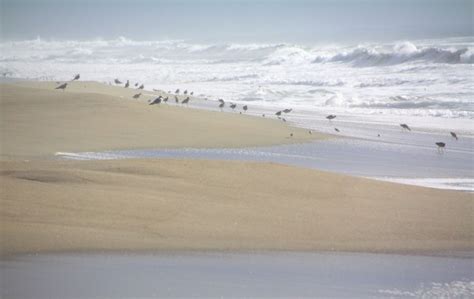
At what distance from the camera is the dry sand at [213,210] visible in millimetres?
6293

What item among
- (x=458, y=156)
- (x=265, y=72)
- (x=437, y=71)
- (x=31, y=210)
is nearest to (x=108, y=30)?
(x=265, y=72)

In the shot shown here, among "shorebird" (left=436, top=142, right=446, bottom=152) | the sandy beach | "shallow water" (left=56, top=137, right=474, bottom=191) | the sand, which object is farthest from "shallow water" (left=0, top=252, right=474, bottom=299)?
"shorebird" (left=436, top=142, right=446, bottom=152)

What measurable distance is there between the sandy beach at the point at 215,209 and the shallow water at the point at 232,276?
261 millimetres

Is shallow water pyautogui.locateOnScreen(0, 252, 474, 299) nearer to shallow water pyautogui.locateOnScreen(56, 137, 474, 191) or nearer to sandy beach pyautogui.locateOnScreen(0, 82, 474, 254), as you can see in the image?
sandy beach pyautogui.locateOnScreen(0, 82, 474, 254)

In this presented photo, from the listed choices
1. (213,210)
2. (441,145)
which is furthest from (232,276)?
(441,145)

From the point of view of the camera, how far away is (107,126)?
13.3m

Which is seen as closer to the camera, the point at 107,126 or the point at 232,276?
the point at 232,276

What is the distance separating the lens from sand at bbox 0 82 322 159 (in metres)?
11.7

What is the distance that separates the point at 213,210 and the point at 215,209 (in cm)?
4

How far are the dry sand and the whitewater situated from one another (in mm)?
2361

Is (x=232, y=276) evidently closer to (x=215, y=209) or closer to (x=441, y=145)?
(x=215, y=209)

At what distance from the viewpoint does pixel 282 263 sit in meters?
5.94

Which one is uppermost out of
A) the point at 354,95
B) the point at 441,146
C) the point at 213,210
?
the point at 213,210

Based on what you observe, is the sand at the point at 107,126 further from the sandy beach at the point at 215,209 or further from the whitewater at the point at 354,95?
the sandy beach at the point at 215,209
